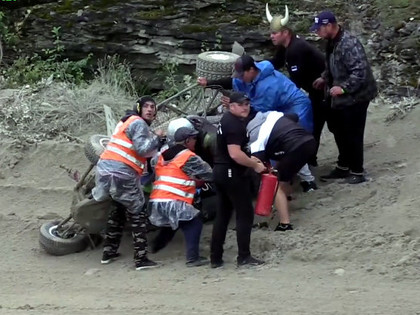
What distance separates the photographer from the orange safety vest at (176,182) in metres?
8.43

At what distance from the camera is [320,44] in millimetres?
12609

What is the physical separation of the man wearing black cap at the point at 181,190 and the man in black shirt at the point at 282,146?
595 mm

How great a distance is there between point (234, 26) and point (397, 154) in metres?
3.59

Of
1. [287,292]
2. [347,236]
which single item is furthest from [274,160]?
[287,292]

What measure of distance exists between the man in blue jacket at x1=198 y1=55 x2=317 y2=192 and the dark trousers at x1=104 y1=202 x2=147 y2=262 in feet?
5.42

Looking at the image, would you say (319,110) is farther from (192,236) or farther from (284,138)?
Answer: (192,236)

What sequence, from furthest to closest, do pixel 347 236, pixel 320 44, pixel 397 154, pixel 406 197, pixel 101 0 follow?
pixel 101 0, pixel 320 44, pixel 397 154, pixel 406 197, pixel 347 236

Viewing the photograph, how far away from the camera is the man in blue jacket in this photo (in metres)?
8.95

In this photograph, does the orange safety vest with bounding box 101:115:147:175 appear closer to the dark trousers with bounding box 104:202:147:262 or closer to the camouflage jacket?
the dark trousers with bounding box 104:202:147:262

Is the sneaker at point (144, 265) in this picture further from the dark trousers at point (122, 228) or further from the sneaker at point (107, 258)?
the sneaker at point (107, 258)

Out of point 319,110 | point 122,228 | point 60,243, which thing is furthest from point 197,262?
point 319,110

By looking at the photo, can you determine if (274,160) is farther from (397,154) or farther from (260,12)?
(260,12)

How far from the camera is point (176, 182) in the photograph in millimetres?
8430

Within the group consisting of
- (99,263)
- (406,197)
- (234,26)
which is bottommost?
(99,263)
